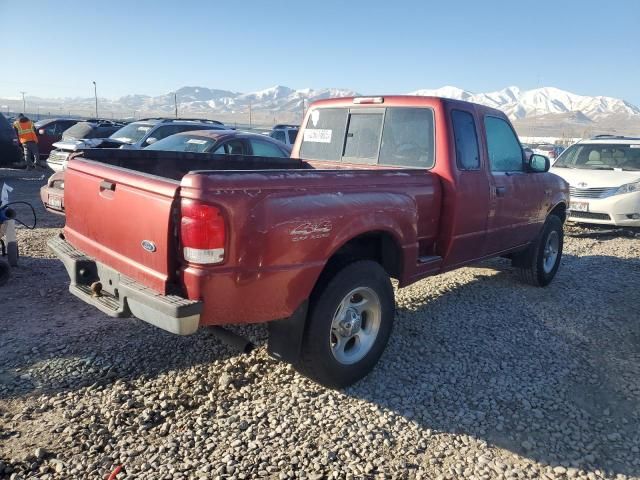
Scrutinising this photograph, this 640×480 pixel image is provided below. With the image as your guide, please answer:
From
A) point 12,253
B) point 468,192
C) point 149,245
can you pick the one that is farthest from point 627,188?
point 12,253

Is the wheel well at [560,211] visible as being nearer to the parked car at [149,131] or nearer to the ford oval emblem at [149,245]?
the ford oval emblem at [149,245]

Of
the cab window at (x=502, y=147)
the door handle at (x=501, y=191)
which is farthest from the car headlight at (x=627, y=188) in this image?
the door handle at (x=501, y=191)

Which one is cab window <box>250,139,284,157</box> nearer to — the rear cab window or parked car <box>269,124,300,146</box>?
the rear cab window

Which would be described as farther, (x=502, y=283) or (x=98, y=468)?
(x=502, y=283)

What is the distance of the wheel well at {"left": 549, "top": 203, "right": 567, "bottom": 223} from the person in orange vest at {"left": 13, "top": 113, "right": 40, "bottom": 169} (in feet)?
51.8

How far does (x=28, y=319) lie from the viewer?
14.7ft

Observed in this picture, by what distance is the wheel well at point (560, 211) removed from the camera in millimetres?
6352

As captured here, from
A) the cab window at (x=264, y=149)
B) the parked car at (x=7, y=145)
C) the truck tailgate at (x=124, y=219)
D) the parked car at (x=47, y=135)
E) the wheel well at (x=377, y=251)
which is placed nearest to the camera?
the truck tailgate at (x=124, y=219)

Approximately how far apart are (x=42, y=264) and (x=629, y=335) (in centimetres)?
644

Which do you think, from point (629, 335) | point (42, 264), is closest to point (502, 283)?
point (629, 335)

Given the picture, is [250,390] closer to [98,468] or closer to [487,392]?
[98,468]

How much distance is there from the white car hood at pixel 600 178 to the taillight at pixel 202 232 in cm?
799

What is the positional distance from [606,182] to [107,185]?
889 cm

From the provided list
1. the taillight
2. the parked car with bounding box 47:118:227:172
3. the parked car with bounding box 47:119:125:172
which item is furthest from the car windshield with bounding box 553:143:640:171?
the parked car with bounding box 47:119:125:172
